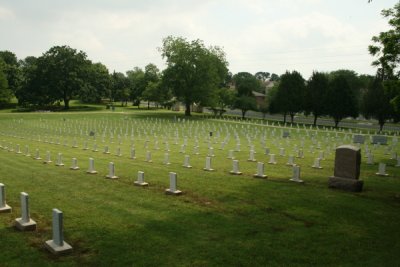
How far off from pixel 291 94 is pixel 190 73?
772 inches

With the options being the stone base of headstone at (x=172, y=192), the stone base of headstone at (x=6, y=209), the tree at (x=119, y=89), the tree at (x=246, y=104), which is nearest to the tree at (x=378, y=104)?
the tree at (x=246, y=104)

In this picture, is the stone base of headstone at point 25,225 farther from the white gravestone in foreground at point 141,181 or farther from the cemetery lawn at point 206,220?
the white gravestone in foreground at point 141,181

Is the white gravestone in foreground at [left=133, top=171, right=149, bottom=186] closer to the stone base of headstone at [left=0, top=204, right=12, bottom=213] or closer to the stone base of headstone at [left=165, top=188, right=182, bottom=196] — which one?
the stone base of headstone at [left=165, top=188, right=182, bottom=196]

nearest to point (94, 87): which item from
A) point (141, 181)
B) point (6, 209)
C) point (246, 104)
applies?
point (246, 104)

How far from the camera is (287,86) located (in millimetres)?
55188

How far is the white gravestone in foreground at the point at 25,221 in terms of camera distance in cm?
722

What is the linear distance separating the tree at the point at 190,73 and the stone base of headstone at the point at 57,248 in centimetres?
5777

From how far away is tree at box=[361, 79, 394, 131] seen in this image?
145ft

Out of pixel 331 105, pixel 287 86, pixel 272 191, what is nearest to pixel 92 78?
pixel 287 86

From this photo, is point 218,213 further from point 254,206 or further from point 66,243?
point 66,243

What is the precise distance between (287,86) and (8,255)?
52.7m

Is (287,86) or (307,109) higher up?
(287,86)

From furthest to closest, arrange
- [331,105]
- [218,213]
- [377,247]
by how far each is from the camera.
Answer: [331,105]
[218,213]
[377,247]

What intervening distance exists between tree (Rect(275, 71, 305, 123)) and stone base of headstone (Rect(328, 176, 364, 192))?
1731 inches
